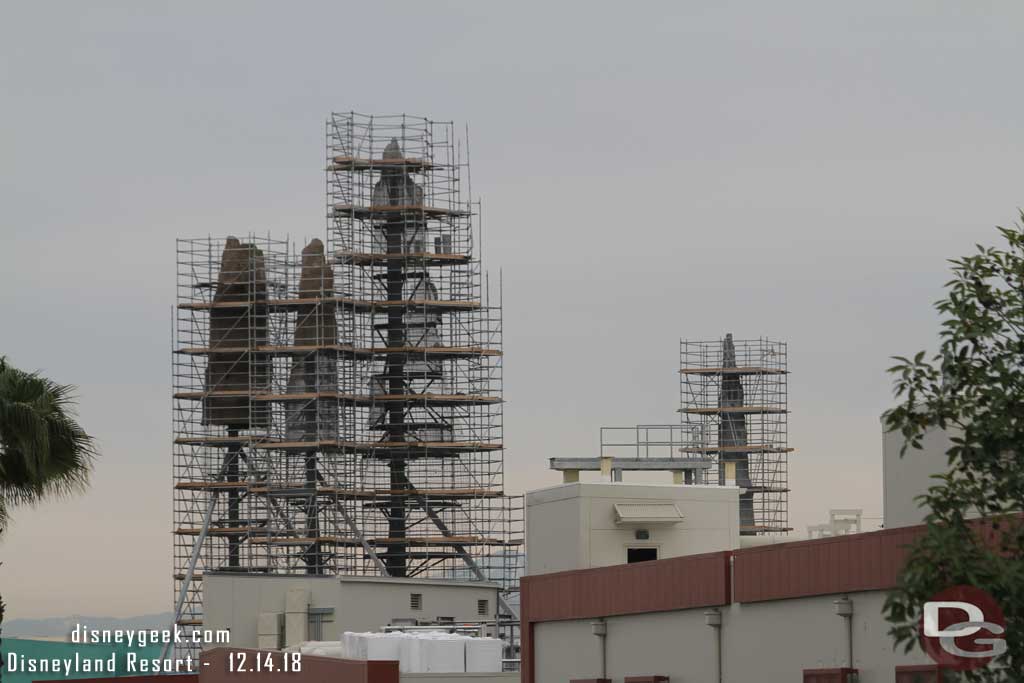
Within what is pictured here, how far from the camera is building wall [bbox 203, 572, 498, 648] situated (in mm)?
89062

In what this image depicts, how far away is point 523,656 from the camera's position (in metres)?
42.9

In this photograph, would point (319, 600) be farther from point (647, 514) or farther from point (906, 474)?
point (906, 474)

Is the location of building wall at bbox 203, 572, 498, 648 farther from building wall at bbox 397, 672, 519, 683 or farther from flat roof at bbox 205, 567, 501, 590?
building wall at bbox 397, 672, 519, 683

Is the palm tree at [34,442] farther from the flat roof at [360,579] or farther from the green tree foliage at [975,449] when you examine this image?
the flat roof at [360,579]

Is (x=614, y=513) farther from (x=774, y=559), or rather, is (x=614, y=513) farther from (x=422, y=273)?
(x=422, y=273)

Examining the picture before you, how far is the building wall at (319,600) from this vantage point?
89062 mm

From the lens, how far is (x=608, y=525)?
5272 centimetres

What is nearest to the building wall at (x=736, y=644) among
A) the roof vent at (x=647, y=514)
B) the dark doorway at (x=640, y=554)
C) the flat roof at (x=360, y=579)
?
the roof vent at (x=647, y=514)

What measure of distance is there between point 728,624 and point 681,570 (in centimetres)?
185

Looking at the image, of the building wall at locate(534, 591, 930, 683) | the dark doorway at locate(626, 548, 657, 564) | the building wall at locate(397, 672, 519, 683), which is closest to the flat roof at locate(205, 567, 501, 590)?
the dark doorway at locate(626, 548, 657, 564)

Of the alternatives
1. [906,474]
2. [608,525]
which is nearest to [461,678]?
[608,525]

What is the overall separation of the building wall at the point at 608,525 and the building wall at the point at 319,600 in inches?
1367

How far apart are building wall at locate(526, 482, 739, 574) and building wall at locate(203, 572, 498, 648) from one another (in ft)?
114

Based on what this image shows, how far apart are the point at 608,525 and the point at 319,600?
3953cm
